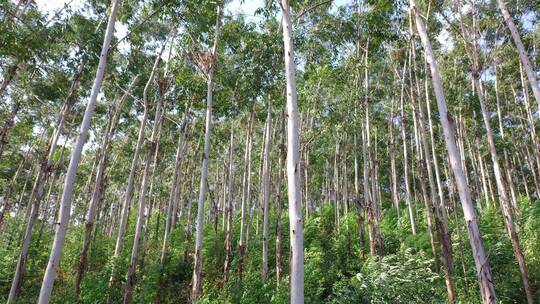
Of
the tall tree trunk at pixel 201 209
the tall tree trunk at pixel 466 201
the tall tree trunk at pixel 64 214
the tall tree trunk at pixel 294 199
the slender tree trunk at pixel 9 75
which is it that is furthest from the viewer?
the slender tree trunk at pixel 9 75

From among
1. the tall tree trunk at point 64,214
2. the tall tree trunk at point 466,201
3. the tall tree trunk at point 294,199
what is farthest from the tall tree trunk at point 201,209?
the tall tree trunk at point 466,201

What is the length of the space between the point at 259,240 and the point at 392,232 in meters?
5.65

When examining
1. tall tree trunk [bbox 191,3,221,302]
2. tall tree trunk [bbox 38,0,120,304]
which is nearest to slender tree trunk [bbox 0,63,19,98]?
tall tree trunk [bbox 38,0,120,304]

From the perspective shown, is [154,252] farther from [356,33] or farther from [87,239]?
[356,33]

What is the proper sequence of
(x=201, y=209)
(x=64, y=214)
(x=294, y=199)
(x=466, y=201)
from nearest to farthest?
(x=466, y=201) → (x=294, y=199) → (x=64, y=214) → (x=201, y=209)

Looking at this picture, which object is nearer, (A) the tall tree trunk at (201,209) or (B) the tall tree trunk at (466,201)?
(B) the tall tree trunk at (466,201)

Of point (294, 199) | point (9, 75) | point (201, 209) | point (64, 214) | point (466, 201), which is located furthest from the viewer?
point (9, 75)

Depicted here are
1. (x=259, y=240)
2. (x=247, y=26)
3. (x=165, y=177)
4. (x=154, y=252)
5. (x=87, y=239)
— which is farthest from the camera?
(x=165, y=177)

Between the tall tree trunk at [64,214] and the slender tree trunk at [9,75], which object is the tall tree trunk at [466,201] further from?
the slender tree trunk at [9,75]

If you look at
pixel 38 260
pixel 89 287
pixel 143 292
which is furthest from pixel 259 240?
pixel 38 260

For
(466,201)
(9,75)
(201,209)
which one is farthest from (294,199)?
(9,75)

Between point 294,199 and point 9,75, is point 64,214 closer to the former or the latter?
point 294,199

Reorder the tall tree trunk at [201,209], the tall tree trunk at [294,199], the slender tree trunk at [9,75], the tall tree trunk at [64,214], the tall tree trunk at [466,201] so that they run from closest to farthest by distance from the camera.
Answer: the tall tree trunk at [466,201]
the tall tree trunk at [294,199]
the tall tree trunk at [64,214]
the tall tree trunk at [201,209]
the slender tree trunk at [9,75]

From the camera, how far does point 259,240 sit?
14.7m
